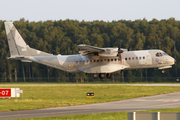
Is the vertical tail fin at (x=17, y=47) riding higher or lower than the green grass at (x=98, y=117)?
higher

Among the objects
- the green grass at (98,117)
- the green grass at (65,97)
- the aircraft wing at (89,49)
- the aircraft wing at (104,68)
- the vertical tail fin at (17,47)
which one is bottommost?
the green grass at (65,97)

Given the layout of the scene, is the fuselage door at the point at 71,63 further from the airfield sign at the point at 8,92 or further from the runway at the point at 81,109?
the runway at the point at 81,109

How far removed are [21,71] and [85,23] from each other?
32.5m

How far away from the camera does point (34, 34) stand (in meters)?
107

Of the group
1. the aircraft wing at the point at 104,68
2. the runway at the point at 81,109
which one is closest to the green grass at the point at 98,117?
the runway at the point at 81,109

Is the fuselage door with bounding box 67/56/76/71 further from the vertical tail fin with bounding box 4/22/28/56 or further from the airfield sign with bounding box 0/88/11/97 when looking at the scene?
the airfield sign with bounding box 0/88/11/97

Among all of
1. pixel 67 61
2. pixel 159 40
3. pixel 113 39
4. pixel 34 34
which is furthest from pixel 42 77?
pixel 67 61

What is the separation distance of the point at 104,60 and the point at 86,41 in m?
45.6

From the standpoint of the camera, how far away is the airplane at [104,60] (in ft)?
161

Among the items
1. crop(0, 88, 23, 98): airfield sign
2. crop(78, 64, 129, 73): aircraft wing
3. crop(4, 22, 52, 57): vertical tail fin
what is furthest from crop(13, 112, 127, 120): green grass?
crop(4, 22, 52, 57): vertical tail fin

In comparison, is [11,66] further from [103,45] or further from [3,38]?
[103,45]

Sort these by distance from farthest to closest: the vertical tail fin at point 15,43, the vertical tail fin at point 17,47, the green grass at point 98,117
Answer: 1. the vertical tail fin at point 15,43
2. the vertical tail fin at point 17,47
3. the green grass at point 98,117

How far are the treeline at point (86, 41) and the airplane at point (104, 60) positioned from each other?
33216 mm

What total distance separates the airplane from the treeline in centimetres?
3322
